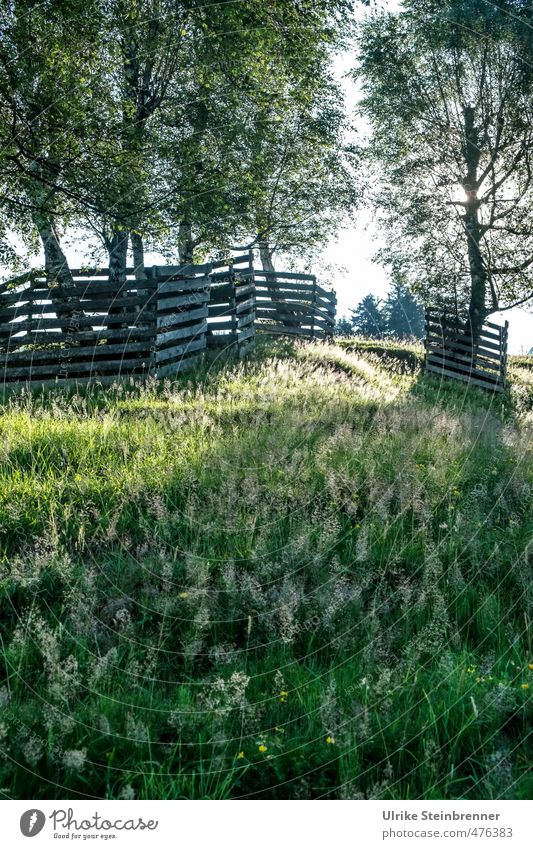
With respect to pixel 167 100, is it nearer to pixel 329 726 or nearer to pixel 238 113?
pixel 238 113

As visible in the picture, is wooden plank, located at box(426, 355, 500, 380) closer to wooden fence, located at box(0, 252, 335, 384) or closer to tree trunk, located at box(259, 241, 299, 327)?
tree trunk, located at box(259, 241, 299, 327)

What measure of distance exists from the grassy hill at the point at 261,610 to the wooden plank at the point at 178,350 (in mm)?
4361

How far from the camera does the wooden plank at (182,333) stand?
42.6 feet

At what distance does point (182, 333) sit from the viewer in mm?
13930

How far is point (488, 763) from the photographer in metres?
3.10

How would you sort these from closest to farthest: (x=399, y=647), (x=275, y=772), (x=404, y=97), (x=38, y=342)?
(x=275, y=772)
(x=399, y=647)
(x=38, y=342)
(x=404, y=97)

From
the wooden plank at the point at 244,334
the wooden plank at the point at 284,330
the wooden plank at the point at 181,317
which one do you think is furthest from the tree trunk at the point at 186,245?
the wooden plank at the point at 284,330

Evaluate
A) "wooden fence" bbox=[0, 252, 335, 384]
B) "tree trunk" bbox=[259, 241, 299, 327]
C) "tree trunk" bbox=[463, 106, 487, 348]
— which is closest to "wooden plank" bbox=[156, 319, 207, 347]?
"wooden fence" bbox=[0, 252, 335, 384]

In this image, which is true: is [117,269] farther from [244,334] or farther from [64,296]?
[244,334]

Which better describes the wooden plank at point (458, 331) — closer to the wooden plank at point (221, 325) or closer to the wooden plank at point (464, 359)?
the wooden plank at point (464, 359)

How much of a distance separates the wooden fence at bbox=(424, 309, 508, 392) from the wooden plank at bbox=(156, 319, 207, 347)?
959 cm

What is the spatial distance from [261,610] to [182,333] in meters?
10.0
